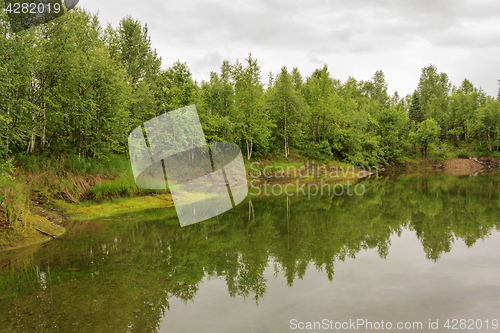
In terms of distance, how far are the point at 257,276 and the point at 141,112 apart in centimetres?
2482

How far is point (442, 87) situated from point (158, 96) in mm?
77583

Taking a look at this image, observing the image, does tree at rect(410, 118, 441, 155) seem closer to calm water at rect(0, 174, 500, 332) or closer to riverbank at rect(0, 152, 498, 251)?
calm water at rect(0, 174, 500, 332)

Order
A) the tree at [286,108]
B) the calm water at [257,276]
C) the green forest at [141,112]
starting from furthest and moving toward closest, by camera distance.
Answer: the tree at [286,108], the green forest at [141,112], the calm water at [257,276]

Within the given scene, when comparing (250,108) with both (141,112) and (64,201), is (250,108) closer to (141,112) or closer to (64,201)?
(141,112)

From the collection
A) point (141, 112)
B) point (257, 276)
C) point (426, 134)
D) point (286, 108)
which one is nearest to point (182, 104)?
point (141, 112)

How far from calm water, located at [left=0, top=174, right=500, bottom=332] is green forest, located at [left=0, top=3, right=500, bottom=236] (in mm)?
4780

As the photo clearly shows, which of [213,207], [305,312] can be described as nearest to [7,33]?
[213,207]

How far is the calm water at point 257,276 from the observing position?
5539 millimetres

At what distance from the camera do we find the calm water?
554cm

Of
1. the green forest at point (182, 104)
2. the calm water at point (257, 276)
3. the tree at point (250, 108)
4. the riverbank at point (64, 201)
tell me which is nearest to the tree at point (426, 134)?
the green forest at point (182, 104)

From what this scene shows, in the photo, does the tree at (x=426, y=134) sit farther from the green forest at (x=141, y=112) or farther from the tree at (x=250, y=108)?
the tree at (x=250, y=108)

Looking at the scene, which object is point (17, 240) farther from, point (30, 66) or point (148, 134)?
point (148, 134)

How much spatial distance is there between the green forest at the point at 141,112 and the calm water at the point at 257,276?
4.78 meters

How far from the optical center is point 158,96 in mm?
33750
